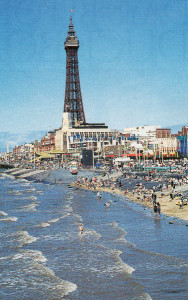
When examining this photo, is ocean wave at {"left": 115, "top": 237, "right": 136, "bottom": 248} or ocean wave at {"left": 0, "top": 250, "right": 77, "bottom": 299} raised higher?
ocean wave at {"left": 115, "top": 237, "right": 136, "bottom": 248}

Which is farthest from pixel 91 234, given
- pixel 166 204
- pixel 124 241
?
pixel 166 204

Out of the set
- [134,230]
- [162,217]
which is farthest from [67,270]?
[162,217]

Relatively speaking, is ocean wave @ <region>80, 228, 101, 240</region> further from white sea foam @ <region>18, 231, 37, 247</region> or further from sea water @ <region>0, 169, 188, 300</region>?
white sea foam @ <region>18, 231, 37, 247</region>

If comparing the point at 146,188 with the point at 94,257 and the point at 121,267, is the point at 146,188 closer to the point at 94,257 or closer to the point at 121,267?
the point at 94,257

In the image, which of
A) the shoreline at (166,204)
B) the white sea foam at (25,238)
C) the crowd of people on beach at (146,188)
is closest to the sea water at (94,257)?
the white sea foam at (25,238)

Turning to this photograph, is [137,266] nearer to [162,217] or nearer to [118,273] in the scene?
[118,273]

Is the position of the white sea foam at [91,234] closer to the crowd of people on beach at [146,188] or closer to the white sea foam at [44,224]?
the white sea foam at [44,224]

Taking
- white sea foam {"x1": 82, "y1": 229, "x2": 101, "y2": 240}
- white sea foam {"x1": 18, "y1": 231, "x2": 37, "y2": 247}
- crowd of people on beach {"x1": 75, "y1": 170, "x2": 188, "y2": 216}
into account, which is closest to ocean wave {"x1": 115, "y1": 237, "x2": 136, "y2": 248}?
white sea foam {"x1": 82, "y1": 229, "x2": 101, "y2": 240}

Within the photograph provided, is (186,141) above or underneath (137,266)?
above
